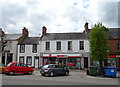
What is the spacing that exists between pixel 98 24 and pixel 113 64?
10.7 meters

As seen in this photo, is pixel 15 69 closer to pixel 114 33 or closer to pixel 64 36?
pixel 64 36

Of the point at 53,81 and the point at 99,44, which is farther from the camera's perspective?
the point at 99,44

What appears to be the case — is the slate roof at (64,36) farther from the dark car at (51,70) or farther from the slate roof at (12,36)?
the dark car at (51,70)

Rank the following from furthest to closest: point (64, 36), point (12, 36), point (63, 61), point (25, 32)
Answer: point (25, 32) → point (12, 36) → point (64, 36) → point (63, 61)

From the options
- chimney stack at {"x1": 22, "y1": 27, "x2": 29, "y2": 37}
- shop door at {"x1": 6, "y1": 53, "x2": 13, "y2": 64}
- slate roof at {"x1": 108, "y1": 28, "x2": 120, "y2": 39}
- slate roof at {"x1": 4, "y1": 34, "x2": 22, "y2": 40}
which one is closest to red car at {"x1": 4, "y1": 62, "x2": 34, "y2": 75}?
shop door at {"x1": 6, "y1": 53, "x2": 13, "y2": 64}

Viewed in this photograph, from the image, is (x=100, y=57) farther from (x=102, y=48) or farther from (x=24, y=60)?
(x=24, y=60)

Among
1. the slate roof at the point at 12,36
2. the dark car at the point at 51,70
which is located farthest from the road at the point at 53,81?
the slate roof at the point at 12,36

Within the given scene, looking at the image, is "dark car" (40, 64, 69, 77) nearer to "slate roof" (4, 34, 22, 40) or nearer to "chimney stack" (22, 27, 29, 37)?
"slate roof" (4, 34, 22, 40)

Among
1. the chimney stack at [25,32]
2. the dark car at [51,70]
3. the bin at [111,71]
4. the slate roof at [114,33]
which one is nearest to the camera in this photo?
the dark car at [51,70]

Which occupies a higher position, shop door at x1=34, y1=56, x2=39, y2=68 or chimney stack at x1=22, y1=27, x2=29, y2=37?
chimney stack at x1=22, y1=27, x2=29, y2=37

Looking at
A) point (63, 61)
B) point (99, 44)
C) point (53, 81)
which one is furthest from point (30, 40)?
point (53, 81)

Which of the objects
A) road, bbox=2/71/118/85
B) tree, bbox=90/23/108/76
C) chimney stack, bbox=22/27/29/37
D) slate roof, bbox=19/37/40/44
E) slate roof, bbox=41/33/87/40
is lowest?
road, bbox=2/71/118/85

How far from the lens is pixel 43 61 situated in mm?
27250

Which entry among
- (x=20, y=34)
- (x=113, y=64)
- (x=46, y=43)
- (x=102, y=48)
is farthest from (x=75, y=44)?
(x=20, y=34)
